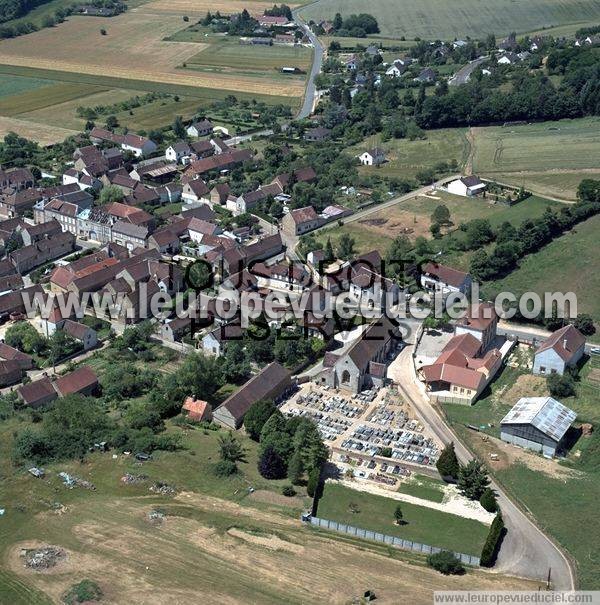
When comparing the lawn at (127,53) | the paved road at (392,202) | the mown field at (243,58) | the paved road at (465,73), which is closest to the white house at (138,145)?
the lawn at (127,53)

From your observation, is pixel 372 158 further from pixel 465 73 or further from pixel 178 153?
pixel 465 73

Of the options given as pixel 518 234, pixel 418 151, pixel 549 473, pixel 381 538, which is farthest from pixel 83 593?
pixel 418 151

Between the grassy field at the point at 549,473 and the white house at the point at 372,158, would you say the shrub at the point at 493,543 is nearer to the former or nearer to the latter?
the grassy field at the point at 549,473

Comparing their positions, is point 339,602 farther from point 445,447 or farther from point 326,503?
point 445,447

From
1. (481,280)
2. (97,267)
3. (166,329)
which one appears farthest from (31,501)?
(481,280)

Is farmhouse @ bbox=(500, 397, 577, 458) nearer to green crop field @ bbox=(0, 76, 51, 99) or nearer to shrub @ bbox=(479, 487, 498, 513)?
shrub @ bbox=(479, 487, 498, 513)

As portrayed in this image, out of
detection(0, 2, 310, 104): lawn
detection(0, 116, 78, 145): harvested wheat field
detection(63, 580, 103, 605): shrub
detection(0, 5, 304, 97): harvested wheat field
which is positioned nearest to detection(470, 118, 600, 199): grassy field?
detection(0, 2, 310, 104): lawn
